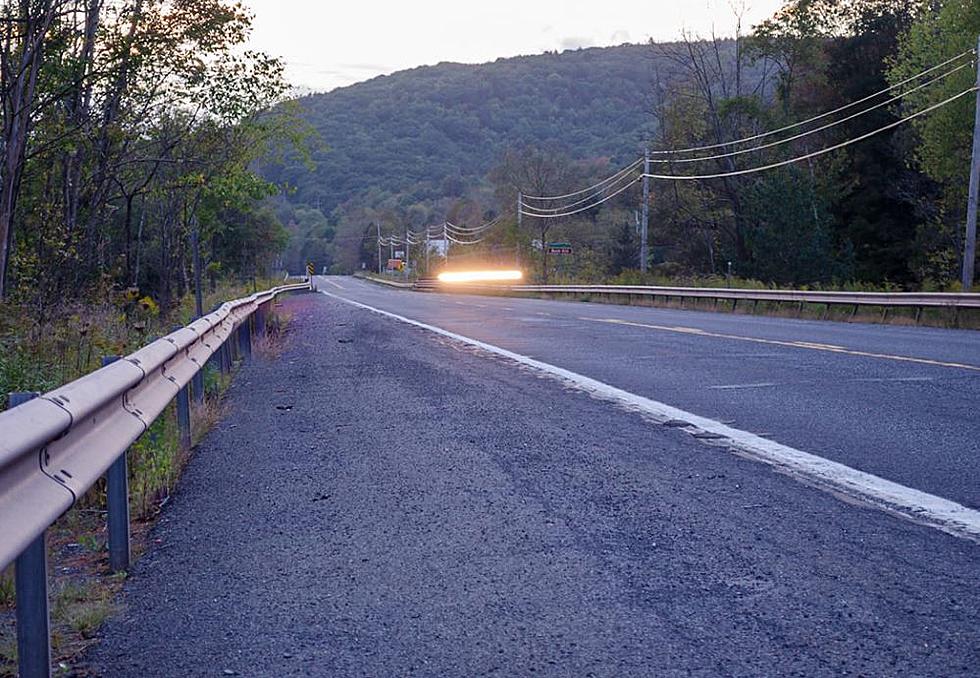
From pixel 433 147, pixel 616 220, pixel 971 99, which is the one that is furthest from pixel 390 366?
pixel 433 147

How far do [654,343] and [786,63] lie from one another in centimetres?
5422

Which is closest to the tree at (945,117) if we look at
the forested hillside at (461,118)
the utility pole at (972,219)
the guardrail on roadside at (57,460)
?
the utility pole at (972,219)

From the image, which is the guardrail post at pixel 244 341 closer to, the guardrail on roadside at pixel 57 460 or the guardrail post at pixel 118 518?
the guardrail on roadside at pixel 57 460

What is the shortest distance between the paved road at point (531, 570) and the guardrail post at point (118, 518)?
9 cm

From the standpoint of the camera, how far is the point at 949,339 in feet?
54.9

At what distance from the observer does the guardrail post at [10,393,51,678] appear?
3.15 meters

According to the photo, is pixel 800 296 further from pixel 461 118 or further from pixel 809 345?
pixel 461 118

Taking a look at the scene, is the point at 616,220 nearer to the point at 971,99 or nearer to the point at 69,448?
the point at 971,99

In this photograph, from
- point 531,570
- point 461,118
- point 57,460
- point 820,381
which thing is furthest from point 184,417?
point 461,118

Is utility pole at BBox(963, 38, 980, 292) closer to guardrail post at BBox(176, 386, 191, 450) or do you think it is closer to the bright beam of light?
guardrail post at BBox(176, 386, 191, 450)

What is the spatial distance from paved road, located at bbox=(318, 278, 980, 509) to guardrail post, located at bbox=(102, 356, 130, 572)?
3934 mm

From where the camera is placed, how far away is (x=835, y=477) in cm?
597

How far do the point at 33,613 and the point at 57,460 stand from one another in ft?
1.96

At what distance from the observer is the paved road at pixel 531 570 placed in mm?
3553
